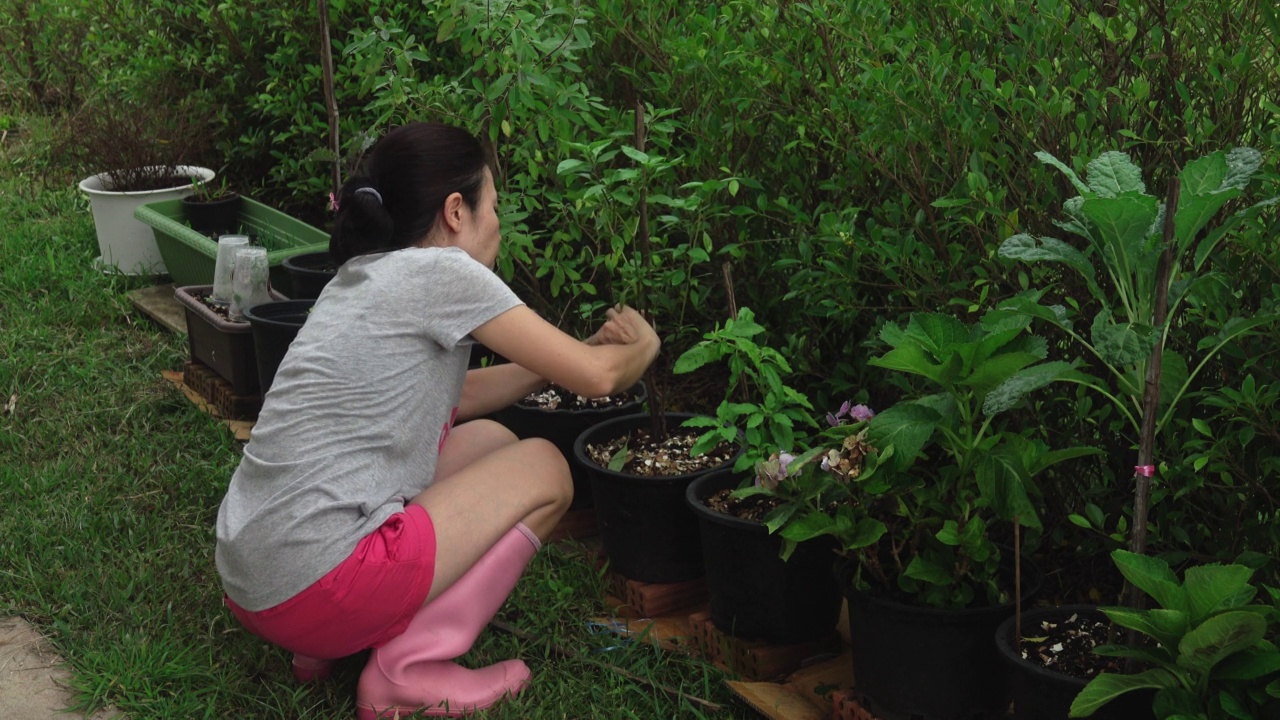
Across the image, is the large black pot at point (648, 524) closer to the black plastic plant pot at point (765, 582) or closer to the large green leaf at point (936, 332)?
the black plastic plant pot at point (765, 582)

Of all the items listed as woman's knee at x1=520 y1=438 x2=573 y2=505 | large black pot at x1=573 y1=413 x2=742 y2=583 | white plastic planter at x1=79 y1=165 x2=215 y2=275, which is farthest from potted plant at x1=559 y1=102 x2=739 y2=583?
white plastic planter at x1=79 y1=165 x2=215 y2=275

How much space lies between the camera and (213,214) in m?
5.60

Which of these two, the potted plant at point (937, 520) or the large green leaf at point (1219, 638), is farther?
the potted plant at point (937, 520)

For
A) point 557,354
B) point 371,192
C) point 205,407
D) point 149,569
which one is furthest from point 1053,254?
point 205,407

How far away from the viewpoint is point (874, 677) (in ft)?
8.27

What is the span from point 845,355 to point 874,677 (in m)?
1.07

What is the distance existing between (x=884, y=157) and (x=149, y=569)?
2149 mm

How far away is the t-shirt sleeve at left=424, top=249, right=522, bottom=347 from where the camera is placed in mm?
2746

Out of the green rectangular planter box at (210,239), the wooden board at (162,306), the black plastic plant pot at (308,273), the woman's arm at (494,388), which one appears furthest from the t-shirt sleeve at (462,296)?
the wooden board at (162,306)

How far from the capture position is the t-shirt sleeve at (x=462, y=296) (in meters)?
2.75

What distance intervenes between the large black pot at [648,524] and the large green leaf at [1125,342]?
1.22m

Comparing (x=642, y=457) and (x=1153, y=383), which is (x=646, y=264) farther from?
(x=1153, y=383)

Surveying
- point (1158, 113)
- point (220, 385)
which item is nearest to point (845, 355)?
point (1158, 113)

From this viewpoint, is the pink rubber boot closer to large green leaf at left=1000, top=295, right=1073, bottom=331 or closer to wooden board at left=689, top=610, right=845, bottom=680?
wooden board at left=689, top=610, right=845, bottom=680
